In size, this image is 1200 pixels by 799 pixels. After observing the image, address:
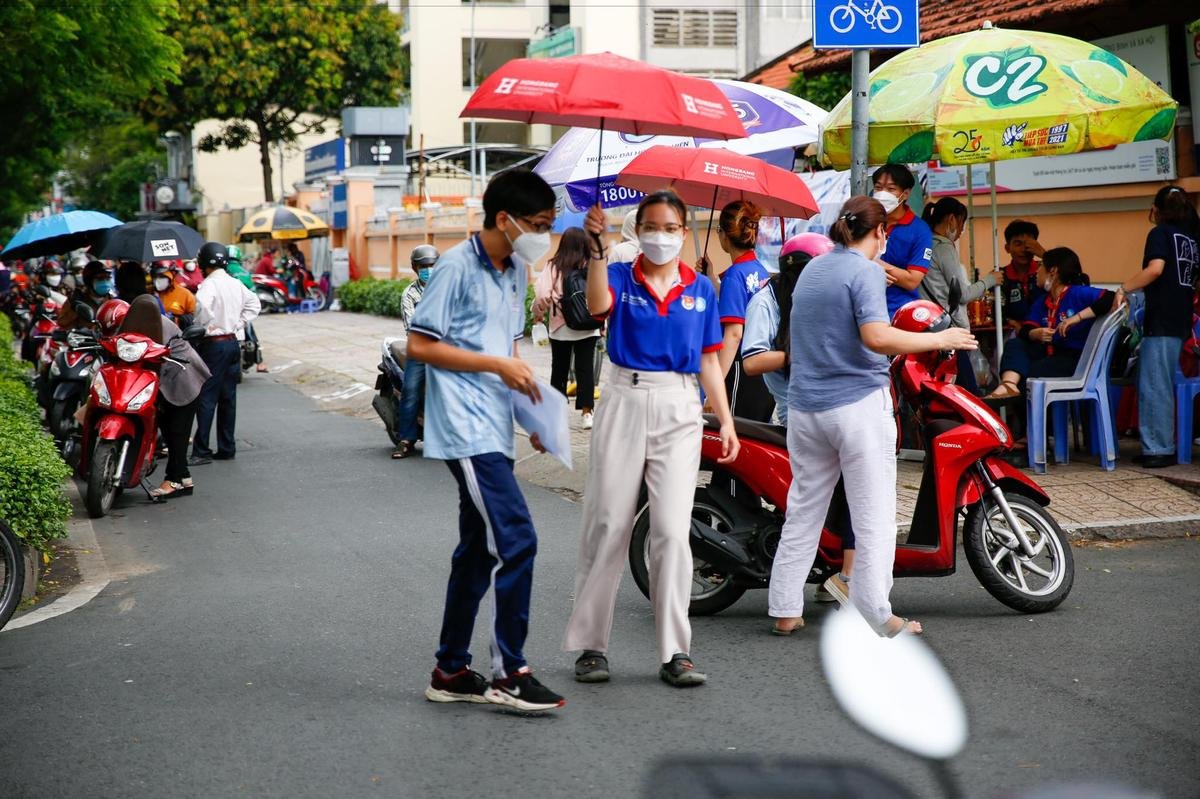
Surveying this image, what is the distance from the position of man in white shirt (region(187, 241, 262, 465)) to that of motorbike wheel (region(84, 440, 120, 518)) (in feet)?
5.86

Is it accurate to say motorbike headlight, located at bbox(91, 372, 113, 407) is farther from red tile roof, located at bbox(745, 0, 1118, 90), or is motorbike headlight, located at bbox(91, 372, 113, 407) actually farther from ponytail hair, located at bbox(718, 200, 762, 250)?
red tile roof, located at bbox(745, 0, 1118, 90)

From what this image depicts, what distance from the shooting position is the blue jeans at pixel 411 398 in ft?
37.3

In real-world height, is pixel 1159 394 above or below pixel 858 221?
below

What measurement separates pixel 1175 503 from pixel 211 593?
5.58 m

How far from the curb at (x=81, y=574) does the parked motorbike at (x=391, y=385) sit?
2.84m

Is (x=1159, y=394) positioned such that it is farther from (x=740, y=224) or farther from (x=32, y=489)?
(x=32, y=489)

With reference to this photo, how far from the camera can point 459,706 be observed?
5133 millimetres

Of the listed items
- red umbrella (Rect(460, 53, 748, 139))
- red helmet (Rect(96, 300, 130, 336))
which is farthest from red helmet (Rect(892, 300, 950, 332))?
red helmet (Rect(96, 300, 130, 336))

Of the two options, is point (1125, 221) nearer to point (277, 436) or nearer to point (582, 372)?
point (582, 372)

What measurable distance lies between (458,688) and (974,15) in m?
10.5

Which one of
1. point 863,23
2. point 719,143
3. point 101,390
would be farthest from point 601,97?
point 719,143

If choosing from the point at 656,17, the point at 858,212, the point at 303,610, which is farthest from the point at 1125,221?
the point at 656,17

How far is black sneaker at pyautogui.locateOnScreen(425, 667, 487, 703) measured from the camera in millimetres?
5141

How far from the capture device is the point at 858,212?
18.7 ft
